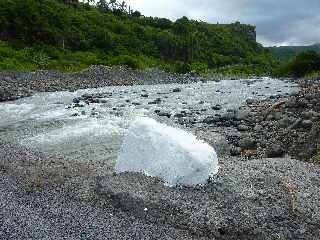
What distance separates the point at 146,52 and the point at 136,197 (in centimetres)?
8344

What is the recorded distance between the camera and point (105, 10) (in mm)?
117500

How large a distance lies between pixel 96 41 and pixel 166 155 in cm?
7480

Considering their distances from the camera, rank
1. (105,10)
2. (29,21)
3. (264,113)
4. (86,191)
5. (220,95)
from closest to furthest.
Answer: (86,191) < (264,113) < (220,95) < (29,21) < (105,10)

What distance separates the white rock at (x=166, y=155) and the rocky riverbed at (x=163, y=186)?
278 millimetres

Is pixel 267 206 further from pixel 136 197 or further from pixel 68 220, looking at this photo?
pixel 68 220

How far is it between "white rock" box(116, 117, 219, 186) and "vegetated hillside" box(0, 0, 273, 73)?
136ft

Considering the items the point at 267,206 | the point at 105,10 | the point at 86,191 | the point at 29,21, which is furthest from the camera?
the point at 105,10

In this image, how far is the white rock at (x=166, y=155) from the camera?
10.6 m

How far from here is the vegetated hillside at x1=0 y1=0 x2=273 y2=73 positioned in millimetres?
62838

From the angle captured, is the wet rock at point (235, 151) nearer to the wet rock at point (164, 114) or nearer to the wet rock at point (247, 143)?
the wet rock at point (247, 143)

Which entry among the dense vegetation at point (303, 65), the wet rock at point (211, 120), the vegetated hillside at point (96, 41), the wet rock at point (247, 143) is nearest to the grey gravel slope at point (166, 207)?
the wet rock at point (247, 143)

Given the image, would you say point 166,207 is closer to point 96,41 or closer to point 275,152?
point 275,152

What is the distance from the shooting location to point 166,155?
11.0m

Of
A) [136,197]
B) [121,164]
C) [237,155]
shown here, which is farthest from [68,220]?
[237,155]
